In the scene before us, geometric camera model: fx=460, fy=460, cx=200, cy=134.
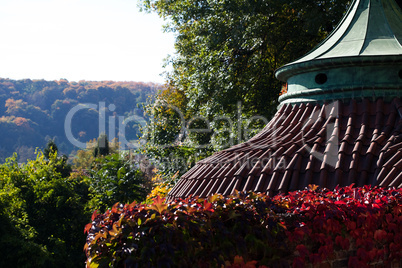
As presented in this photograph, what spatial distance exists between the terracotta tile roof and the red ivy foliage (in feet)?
3.14

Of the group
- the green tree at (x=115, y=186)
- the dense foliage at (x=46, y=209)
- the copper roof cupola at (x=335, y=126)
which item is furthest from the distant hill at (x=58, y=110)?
the copper roof cupola at (x=335, y=126)

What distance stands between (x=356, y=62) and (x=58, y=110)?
265ft

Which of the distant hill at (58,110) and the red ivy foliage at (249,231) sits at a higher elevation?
the red ivy foliage at (249,231)

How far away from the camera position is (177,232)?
10.1ft

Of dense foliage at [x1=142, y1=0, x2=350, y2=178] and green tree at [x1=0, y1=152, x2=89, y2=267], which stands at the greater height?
dense foliage at [x1=142, y1=0, x2=350, y2=178]

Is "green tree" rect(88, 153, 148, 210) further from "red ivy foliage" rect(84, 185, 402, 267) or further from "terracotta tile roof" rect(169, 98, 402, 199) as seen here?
"red ivy foliage" rect(84, 185, 402, 267)

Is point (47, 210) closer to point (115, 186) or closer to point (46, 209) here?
point (46, 209)

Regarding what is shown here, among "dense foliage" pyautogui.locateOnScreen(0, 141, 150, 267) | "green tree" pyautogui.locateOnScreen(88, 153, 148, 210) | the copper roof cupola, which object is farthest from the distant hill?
the copper roof cupola

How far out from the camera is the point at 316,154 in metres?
5.74

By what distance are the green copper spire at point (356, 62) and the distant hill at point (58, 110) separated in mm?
62986

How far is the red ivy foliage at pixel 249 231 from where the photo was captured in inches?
121

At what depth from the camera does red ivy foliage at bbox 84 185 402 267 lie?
3064 mm

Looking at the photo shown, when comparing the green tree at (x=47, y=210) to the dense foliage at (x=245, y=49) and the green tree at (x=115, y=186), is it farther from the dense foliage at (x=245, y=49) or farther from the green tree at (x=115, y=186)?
the dense foliage at (x=245, y=49)

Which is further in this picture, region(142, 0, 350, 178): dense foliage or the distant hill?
the distant hill
